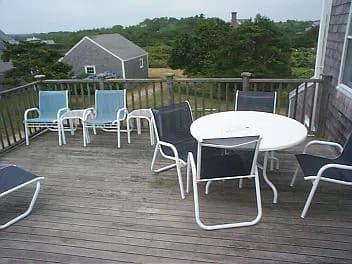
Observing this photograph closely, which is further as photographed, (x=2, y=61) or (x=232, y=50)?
(x=232, y=50)

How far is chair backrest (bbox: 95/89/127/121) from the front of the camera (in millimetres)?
4387

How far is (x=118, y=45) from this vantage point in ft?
63.3

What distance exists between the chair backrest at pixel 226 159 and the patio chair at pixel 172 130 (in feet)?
1.52

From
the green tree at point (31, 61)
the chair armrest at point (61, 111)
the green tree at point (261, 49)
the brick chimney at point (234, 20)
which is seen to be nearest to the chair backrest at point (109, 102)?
the chair armrest at point (61, 111)

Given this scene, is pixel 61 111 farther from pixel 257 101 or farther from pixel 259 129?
pixel 259 129

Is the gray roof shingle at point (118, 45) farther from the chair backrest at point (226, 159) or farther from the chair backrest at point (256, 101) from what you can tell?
the chair backrest at point (226, 159)

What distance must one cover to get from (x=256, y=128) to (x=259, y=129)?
0.04m

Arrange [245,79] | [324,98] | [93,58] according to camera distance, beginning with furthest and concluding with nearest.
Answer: [93,58]
[245,79]
[324,98]

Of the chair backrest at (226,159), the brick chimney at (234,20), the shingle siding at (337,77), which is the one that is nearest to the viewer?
the chair backrest at (226,159)

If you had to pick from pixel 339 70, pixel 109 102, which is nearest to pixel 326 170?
pixel 339 70

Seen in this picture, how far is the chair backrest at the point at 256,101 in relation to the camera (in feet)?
11.3

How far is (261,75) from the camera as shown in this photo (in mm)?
17062

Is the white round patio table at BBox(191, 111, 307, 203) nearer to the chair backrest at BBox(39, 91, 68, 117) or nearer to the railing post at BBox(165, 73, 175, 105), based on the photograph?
the railing post at BBox(165, 73, 175, 105)

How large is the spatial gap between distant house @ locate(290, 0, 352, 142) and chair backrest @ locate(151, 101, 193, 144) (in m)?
1.87
